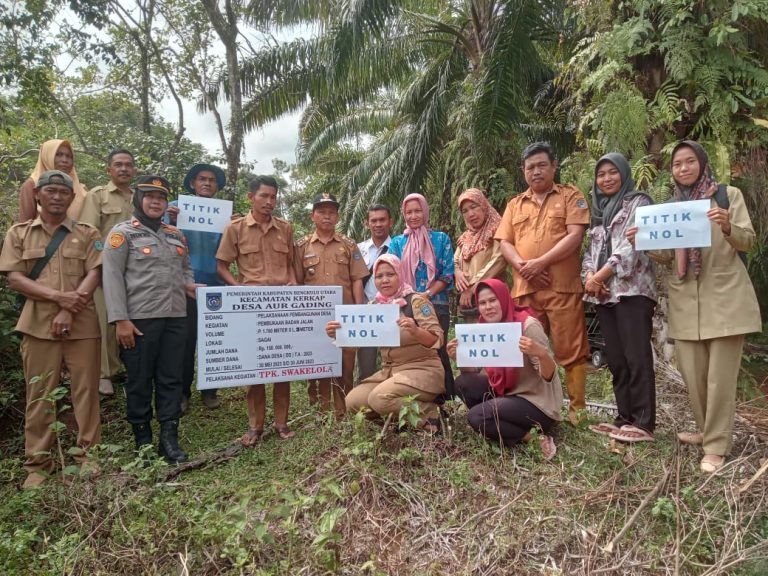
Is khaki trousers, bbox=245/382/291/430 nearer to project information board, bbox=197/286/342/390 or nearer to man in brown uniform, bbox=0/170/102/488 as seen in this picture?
project information board, bbox=197/286/342/390

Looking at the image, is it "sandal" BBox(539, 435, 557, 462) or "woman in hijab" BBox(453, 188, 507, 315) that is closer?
"sandal" BBox(539, 435, 557, 462)

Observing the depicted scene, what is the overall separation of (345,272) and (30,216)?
2.44 meters

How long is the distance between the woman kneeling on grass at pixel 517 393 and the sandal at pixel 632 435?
45 centimetres

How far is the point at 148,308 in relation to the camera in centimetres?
363

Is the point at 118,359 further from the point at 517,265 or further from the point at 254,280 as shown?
the point at 517,265

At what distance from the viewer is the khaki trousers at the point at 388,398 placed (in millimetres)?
3514

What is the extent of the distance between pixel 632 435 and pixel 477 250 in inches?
68.6

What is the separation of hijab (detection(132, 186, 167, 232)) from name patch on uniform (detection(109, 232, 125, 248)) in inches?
8.0

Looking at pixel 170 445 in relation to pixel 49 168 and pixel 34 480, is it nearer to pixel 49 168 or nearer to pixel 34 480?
pixel 34 480

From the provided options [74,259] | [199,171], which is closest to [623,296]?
[199,171]

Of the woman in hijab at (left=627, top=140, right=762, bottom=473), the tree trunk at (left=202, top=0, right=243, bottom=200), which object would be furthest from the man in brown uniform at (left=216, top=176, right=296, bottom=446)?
the tree trunk at (left=202, top=0, right=243, bottom=200)

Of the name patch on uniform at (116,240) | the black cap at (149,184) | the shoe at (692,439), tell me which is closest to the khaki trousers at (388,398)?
the shoe at (692,439)

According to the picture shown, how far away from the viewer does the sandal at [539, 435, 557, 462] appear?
3.37 m

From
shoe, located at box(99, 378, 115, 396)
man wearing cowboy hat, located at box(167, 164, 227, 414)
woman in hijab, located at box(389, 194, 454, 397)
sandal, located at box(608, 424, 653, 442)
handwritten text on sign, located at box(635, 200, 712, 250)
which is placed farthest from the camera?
shoe, located at box(99, 378, 115, 396)
